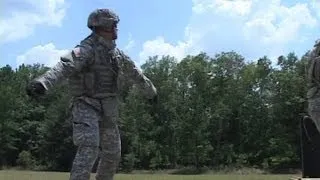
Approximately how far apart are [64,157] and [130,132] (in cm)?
861

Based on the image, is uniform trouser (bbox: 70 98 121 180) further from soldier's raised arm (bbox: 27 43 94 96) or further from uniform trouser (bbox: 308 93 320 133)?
uniform trouser (bbox: 308 93 320 133)

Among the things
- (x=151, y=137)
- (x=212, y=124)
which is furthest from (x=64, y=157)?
(x=212, y=124)

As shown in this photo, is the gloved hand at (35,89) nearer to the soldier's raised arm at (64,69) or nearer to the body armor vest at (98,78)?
the soldier's raised arm at (64,69)

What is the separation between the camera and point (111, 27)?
283 inches

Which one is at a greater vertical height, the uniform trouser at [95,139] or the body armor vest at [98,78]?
the body armor vest at [98,78]

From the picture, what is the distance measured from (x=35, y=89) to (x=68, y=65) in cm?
74

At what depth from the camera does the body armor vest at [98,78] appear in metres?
7.00

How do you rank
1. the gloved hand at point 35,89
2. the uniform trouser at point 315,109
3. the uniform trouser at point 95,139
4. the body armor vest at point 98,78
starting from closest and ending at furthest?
the gloved hand at point 35,89 → the uniform trouser at point 95,139 → the body armor vest at point 98,78 → the uniform trouser at point 315,109

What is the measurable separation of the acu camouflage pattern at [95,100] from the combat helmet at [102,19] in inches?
5.8

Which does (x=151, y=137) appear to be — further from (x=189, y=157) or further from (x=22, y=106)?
(x=22, y=106)

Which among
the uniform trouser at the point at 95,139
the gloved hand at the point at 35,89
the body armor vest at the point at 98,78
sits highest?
the body armor vest at the point at 98,78

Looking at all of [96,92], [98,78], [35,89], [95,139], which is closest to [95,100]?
[96,92]

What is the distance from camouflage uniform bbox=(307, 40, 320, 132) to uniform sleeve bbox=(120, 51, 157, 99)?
2426mm

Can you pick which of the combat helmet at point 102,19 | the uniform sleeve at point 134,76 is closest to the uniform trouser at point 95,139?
the uniform sleeve at point 134,76
